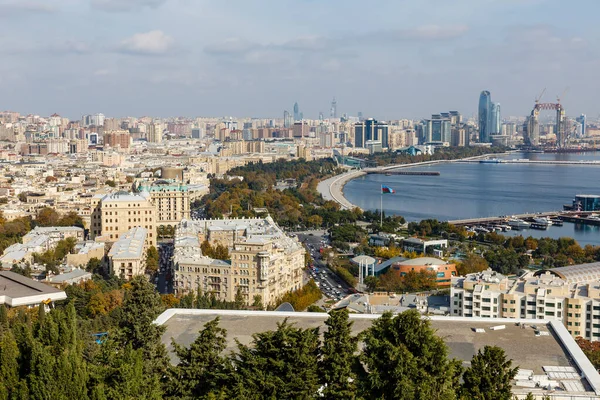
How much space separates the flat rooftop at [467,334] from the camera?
3385 mm

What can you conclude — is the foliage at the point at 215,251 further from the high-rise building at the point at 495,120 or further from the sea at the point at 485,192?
the high-rise building at the point at 495,120

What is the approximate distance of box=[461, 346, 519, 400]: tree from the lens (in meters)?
2.66

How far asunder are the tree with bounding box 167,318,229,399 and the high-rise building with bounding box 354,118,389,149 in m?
37.2

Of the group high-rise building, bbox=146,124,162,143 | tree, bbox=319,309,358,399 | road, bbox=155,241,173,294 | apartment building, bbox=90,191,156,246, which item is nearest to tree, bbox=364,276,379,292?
road, bbox=155,241,173,294

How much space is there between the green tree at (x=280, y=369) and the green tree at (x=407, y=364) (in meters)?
0.23

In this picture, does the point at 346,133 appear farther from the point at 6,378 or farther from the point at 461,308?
the point at 6,378

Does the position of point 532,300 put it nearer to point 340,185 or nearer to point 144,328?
point 144,328

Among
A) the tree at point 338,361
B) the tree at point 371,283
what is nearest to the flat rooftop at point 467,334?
the tree at point 338,361

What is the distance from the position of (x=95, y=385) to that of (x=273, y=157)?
2615 centimetres

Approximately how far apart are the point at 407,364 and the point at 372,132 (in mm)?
37898

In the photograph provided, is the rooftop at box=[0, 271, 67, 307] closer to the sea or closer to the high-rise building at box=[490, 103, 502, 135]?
the sea

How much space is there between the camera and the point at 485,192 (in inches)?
789

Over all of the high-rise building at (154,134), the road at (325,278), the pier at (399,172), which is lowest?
the pier at (399,172)

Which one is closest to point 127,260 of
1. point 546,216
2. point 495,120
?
point 546,216
